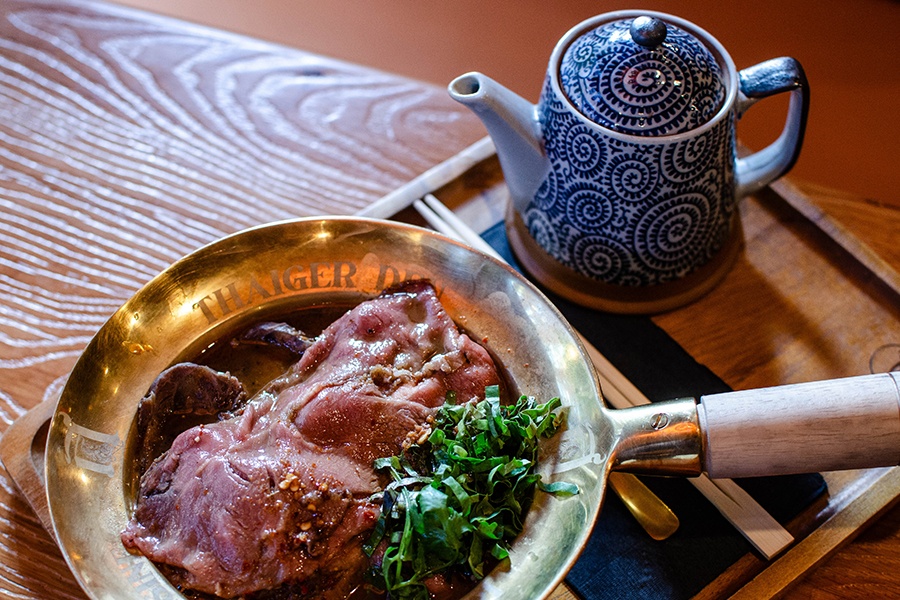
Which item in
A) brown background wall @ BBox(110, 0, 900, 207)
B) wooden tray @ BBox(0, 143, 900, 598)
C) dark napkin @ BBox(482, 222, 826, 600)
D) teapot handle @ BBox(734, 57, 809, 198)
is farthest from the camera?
brown background wall @ BBox(110, 0, 900, 207)

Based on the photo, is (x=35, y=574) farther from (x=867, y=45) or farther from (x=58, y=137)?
(x=867, y=45)

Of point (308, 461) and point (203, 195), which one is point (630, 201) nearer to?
point (308, 461)

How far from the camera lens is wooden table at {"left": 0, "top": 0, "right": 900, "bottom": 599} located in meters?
2.12

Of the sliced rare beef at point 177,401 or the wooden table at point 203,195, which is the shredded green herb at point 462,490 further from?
the wooden table at point 203,195

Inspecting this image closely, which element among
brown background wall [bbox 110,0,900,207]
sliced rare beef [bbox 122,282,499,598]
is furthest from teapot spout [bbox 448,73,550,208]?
brown background wall [bbox 110,0,900,207]

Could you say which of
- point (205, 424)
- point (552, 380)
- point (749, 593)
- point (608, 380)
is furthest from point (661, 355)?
point (205, 424)

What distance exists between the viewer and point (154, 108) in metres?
2.73

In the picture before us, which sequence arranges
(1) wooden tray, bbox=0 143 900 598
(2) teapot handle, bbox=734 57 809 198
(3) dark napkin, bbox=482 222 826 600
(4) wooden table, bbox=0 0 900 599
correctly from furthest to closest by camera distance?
(4) wooden table, bbox=0 0 900 599
(2) teapot handle, bbox=734 57 809 198
(1) wooden tray, bbox=0 143 900 598
(3) dark napkin, bbox=482 222 826 600

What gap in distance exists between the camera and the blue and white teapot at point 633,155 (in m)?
1.88

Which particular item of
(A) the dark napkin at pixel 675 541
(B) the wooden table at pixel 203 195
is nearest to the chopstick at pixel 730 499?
(A) the dark napkin at pixel 675 541

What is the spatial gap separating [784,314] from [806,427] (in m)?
0.71

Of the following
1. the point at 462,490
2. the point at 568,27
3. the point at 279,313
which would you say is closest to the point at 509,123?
A: the point at 279,313

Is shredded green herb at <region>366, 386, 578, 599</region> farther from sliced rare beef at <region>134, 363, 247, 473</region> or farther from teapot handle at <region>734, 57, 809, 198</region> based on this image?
teapot handle at <region>734, 57, 809, 198</region>

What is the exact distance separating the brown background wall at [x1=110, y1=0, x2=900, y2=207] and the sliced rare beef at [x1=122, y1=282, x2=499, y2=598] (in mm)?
1379
